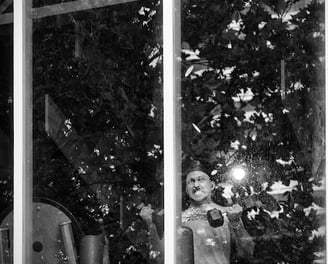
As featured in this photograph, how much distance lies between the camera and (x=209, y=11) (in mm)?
3609

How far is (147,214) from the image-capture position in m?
3.68

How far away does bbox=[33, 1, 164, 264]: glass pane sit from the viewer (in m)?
3.70

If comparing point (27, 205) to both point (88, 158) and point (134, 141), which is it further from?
point (134, 141)

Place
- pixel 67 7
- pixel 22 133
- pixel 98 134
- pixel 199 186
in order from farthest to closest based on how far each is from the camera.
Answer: pixel 22 133 → pixel 67 7 → pixel 98 134 → pixel 199 186

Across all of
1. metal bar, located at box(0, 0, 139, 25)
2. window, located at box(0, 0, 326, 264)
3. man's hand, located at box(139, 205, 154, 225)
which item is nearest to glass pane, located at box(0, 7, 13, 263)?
window, located at box(0, 0, 326, 264)

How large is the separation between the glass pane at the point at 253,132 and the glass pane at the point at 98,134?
0.70 feet

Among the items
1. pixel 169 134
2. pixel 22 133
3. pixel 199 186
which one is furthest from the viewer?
pixel 22 133

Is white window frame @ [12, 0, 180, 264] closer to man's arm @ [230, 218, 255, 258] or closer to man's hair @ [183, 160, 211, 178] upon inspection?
man's hair @ [183, 160, 211, 178]

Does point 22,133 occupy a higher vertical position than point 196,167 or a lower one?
higher

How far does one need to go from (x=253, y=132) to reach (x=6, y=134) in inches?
63.9

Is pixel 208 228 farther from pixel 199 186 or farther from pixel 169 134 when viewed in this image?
pixel 169 134

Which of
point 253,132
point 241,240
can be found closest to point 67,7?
point 253,132

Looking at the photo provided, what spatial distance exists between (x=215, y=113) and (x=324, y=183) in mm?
670

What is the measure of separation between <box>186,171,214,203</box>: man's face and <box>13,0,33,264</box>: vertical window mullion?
1.09 m
